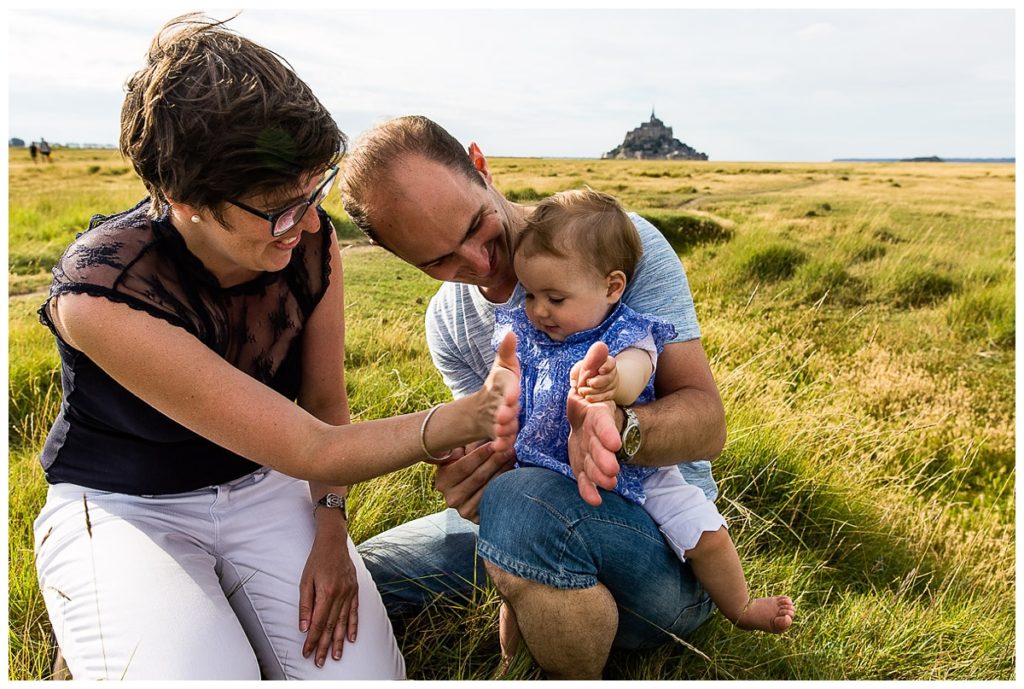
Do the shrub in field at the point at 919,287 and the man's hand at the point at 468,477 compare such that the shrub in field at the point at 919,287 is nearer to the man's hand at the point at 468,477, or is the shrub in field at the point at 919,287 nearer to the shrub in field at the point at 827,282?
the shrub in field at the point at 827,282

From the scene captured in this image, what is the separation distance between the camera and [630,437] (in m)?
2.17

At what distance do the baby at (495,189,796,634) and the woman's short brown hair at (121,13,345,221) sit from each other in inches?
28.0

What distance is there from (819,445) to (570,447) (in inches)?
82.9

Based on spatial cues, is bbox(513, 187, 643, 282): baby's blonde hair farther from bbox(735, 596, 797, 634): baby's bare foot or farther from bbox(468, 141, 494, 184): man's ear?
bbox(735, 596, 797, 634): baby's bare foot

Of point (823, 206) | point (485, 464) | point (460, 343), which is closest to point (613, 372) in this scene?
point (485, 464)

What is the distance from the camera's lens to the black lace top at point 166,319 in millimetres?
2211

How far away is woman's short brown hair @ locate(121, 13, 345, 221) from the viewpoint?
203 centimetres

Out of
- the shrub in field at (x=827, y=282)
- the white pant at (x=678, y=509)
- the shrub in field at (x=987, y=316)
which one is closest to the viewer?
the white pant at (x=678, y=509)

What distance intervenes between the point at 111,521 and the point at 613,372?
1.51 metres

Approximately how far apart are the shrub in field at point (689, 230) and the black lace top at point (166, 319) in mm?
6914

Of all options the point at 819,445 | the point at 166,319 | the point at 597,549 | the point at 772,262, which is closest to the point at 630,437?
the point at 597,549

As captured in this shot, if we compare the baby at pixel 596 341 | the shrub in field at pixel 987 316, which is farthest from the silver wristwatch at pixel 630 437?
the shrub in field at pixel 987 316

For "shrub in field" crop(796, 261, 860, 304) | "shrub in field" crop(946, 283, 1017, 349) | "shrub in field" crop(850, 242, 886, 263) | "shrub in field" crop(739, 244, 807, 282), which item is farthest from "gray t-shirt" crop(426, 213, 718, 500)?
"shrub in field" crop(850, 242, 886, 263)

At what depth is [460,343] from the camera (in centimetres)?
288
